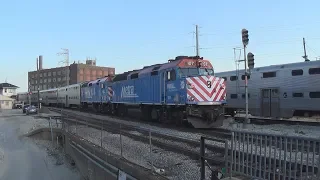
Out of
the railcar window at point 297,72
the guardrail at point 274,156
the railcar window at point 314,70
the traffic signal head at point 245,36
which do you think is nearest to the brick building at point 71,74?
the railcar window at point 297,72

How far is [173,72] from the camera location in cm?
2000

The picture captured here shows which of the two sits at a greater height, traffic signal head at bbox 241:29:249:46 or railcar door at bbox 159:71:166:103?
traffic signal head at bbox 241:29:249:46

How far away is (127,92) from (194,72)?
8693 millimetres

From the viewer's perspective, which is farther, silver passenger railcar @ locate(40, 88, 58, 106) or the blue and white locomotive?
silver passenger railcar @ locate(40, 88, 58, 106)

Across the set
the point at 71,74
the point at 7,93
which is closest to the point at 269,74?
the point at 71,74

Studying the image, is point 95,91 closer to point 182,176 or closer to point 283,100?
point 283,100

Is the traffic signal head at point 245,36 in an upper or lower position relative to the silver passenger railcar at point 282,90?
upper

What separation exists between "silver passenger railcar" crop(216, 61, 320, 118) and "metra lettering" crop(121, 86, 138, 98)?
24.0 ft

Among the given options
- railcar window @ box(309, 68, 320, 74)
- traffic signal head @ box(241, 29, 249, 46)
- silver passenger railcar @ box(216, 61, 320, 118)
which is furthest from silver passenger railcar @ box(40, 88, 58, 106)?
railcar window @ box(309, 68, 320, 74)

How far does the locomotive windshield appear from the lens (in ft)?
64.8

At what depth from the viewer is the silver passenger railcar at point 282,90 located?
68.8 feet

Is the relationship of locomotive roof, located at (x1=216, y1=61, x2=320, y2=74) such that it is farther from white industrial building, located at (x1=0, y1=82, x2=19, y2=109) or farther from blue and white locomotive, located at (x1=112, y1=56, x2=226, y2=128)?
white industrial building, located at (x1=0, y1=82, x2=19, y2=109)

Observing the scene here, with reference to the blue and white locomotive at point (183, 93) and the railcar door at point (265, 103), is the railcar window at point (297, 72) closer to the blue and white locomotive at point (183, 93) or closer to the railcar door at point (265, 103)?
the railcar door at point (265, 103)

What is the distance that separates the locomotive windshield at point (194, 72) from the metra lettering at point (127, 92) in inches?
257
